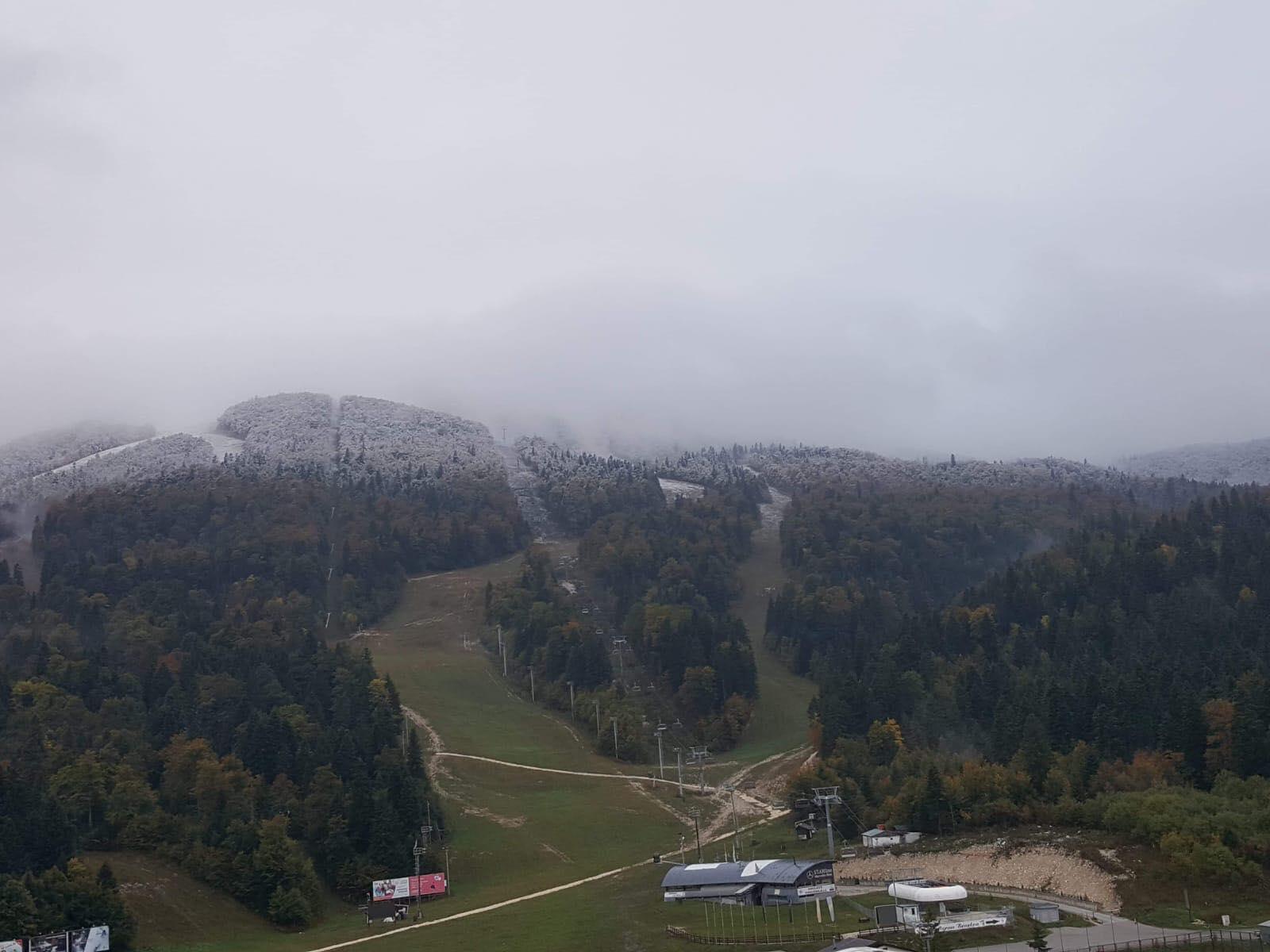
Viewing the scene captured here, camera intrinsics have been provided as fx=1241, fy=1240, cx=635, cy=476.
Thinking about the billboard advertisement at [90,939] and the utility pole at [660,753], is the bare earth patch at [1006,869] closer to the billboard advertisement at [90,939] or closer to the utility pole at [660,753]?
the billboard advertisement at [90,939]

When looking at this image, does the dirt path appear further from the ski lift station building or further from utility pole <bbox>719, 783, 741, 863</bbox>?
the ski lift station building

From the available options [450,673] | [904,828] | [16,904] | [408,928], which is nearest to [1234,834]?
[904,828]

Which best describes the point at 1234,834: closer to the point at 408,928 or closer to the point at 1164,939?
the point at 1164,939

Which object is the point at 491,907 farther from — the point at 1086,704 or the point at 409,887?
the point at 1086,704

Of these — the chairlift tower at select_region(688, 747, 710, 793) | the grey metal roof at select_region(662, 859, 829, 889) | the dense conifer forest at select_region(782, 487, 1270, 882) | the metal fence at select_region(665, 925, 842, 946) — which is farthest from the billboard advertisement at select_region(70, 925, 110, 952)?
the chairlift tower at select_region(688, 747, 710, 793)

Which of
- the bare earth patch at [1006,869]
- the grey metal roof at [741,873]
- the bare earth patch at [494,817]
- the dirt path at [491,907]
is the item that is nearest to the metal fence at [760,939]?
the grey metal roof at [741,873]

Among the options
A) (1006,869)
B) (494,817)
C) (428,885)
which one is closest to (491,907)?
(428,885)
